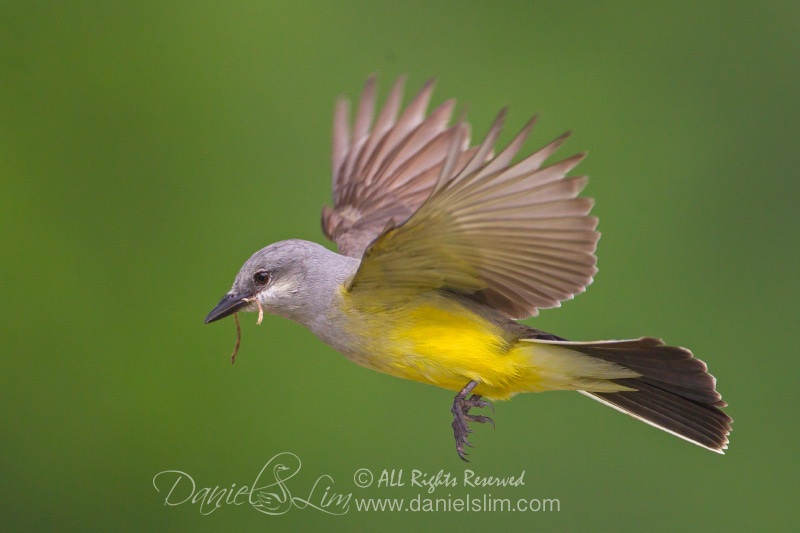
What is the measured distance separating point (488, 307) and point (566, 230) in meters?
0.51

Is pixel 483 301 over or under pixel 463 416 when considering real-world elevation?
over

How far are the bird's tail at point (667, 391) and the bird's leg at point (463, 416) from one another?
1.00 ft

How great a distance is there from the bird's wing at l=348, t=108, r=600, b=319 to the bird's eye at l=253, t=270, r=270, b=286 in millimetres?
310

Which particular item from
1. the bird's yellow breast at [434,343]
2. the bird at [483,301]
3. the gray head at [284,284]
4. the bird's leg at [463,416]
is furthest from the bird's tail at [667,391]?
the gray head at [284,284]

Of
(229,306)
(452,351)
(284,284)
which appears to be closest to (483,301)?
(452,351)

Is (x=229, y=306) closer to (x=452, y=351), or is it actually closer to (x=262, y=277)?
(x=262, y=277)

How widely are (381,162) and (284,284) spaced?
149 cm

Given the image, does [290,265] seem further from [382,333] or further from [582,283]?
[582,283]

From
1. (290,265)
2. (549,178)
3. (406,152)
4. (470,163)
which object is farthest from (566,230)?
(406,152)

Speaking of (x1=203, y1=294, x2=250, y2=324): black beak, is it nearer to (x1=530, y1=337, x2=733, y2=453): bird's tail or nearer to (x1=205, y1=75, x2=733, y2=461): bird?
(x1=205, y1=75, x2=733, y2=461): bird

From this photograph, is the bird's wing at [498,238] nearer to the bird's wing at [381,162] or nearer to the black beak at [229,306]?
the black beak at [229,306]

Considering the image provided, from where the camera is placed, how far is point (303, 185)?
245 inches

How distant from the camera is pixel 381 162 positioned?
493 centimetres

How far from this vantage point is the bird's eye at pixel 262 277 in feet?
11.7
